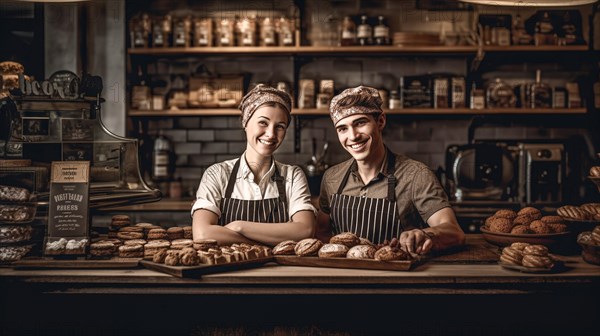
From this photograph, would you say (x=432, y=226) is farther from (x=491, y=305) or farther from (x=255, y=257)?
(x=255, y=257)

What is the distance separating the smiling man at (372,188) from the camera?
2402mm

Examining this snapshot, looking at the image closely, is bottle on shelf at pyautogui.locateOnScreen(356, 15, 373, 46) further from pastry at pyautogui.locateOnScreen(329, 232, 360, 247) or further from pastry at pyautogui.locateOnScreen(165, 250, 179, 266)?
pastry at pyautogui.locateOnScreen(165, 250, 179, 266)

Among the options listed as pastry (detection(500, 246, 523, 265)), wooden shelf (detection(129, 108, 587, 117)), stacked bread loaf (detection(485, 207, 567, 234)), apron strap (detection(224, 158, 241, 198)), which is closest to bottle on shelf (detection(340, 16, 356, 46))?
wooden shelf (detection(129, 108, 587, 117))

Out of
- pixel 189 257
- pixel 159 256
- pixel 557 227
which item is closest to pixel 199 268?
pixel 189 257

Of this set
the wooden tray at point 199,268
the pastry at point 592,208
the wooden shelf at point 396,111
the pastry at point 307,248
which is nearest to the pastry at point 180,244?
the wooden tray at point 199,268

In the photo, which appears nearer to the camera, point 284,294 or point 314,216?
point 284,294

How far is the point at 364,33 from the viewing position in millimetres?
4520

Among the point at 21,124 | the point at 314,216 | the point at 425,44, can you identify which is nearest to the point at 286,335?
the point at 314,216

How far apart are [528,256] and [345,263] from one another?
1.94 feet

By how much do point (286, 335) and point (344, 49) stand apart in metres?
3.02

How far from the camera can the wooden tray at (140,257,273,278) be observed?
1758 millimetres

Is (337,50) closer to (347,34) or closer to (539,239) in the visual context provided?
(347,34)

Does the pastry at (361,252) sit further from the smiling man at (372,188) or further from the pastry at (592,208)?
the pastry at (592,208)

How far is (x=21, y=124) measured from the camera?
2.25 metres
